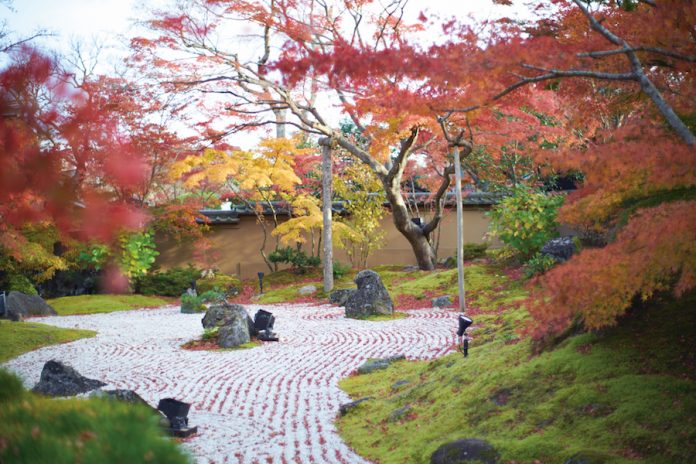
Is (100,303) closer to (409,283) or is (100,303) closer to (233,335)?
(409,283)

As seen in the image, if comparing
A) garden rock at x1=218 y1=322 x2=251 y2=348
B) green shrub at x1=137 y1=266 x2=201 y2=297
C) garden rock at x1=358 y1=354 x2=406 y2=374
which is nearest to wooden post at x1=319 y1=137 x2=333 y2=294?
green shrub at x1=137 y1=266 x2=201 y2=297

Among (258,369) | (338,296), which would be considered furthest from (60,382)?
(338,296)

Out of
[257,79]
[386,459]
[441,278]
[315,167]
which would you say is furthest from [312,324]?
[315,167]

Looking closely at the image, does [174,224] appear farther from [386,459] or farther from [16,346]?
[386,459]

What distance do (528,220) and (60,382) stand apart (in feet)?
34.7

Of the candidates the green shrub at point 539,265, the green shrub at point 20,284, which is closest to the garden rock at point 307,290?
the green shrub at point 539,265

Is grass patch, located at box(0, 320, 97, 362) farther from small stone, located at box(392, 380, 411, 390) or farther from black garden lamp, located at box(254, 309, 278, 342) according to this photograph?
small stone, located at box(392, 380, 411, 390)

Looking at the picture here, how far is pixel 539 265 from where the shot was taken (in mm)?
13352

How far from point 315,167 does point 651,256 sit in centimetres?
2028

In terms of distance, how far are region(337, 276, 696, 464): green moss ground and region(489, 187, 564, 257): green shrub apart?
28.8 ft

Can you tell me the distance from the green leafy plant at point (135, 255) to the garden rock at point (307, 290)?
16.5 ft

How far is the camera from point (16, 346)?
10547 mm

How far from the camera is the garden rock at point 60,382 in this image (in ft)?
23.4

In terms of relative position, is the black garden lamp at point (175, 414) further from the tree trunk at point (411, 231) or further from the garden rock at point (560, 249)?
the tree trunk at point (411, 231)
